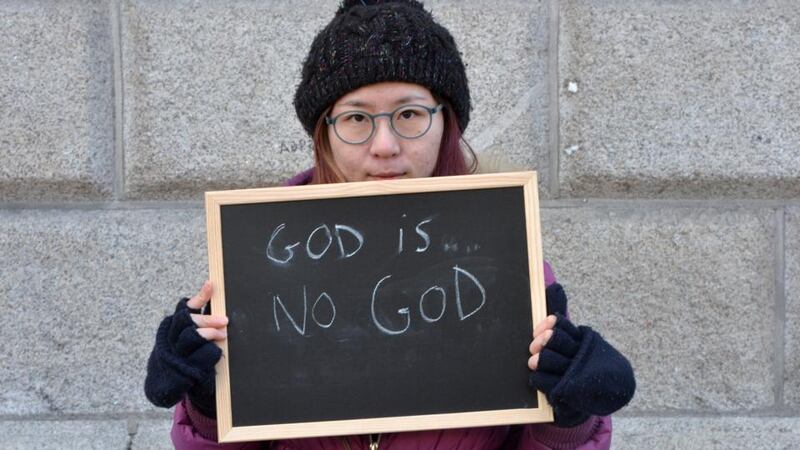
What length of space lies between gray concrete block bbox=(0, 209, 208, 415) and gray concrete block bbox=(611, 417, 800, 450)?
162 centimetres

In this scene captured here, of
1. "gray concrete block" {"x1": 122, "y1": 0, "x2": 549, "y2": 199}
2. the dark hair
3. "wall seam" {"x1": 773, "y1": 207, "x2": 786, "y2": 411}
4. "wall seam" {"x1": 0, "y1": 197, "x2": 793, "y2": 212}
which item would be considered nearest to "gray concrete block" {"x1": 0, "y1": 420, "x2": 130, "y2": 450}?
"wall seam" {"x1": 0, "y1": 197, "x2": 793, "y2": 212}

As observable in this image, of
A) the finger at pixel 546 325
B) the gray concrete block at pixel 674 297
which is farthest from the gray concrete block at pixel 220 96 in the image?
the finger at pixel 546 325

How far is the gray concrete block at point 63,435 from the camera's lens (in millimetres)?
3512

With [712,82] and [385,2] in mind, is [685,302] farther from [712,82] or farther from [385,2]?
[385,2]

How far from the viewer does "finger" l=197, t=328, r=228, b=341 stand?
178 cm

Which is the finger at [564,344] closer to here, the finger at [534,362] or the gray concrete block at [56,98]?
the finger at [534,362]

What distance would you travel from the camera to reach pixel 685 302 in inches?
136

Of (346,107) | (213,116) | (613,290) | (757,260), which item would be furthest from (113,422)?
(757,260)

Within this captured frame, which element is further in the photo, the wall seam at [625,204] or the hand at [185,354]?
the wall seam at [625,204]

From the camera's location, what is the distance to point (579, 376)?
1.69m

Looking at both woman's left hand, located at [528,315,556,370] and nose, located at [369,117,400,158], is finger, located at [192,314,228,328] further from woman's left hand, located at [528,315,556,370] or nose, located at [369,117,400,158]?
woman's left hand, located at [528,315,556,370]

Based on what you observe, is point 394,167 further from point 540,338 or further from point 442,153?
point 540,338

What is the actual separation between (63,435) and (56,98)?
121cm

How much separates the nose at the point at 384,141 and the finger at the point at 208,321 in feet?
1.39
